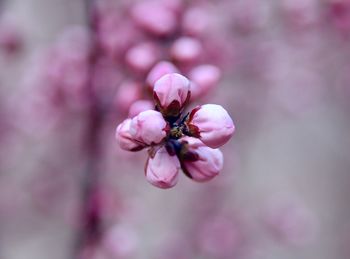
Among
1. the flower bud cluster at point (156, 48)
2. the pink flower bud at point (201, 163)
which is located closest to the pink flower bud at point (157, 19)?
the flower bud cluster at point (156, 48)

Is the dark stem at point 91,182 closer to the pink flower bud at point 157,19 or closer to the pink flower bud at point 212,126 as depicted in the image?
the pink flower bud at point 157,19

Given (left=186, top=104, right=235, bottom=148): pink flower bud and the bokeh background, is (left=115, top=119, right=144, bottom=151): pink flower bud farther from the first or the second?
the bokeh background

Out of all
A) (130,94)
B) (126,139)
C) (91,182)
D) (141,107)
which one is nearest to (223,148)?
(91,182)

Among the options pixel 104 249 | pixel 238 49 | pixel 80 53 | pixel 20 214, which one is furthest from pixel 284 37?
pixel 20 214

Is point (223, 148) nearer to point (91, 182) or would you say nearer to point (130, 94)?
point (91, 182)

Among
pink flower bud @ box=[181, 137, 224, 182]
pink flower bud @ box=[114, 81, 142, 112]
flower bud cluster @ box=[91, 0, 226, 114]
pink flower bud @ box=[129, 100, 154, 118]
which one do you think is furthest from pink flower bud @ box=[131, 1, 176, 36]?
pink flower bud @ box=[181, 137, 224, 182]

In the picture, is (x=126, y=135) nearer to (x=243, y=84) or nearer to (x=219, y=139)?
(x=219, y=139)
